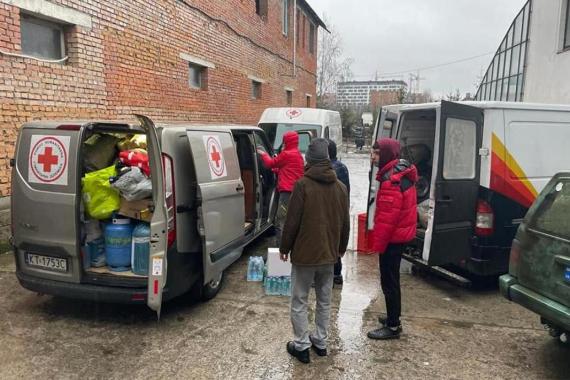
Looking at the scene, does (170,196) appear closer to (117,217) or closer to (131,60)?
(117,217)

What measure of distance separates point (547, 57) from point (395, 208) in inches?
511

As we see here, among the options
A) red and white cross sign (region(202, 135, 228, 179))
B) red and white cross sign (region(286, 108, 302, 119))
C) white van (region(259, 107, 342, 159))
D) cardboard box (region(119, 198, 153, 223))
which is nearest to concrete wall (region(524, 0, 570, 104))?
white van (region(259, 107, 342, 159))

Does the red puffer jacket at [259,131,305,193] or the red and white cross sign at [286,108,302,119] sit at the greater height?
the red and white cross sign at [286,108,302,119]

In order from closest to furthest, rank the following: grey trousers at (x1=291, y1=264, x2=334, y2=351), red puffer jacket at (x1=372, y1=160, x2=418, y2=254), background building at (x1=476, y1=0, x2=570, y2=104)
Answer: grey trousers at (x1=291, y1=264, x2=334, y2=351) < red puffer jacket at (x1=372, y1=160, x2=418, y2=254) < background building at (x1=476, y1=0, x2=570, y2=104)

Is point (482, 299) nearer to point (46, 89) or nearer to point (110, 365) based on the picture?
point (110, 365)

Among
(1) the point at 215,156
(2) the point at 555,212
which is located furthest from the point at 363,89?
(2) the point at 555,212

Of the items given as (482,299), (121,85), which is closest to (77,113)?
(121,85)

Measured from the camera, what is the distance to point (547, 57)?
13.6m

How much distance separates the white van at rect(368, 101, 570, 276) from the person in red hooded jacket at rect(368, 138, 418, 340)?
932 millimetres

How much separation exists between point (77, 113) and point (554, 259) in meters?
6.83

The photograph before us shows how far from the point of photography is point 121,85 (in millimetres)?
8227

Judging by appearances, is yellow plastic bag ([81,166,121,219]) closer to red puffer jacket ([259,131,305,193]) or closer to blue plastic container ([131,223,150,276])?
blue plastic container ([131,223,150,276])

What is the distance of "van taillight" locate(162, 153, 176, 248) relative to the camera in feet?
12.3

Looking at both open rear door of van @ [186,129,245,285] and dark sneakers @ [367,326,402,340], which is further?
open rear door of van @ [186,129,245,285]
